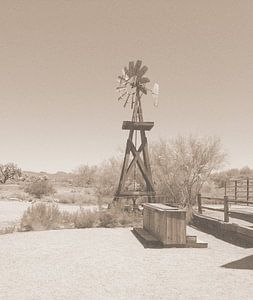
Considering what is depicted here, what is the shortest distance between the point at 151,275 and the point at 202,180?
16075mm

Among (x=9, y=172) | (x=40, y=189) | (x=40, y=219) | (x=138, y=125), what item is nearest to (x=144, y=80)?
(x=138, y=125)

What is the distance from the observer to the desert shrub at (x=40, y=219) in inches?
529

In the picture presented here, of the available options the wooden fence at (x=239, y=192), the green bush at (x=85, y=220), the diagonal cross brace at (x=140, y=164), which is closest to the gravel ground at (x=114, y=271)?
the green bush at (x=85, y=220)

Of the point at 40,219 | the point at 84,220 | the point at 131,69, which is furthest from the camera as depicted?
the point at 131,69

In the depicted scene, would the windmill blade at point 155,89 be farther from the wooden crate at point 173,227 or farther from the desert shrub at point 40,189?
the desert shrub at point 40,189

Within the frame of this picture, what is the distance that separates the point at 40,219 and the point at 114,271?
7219 mm

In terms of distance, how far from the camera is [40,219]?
45.8 feet

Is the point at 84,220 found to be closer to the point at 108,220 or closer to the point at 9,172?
the point at 108,220

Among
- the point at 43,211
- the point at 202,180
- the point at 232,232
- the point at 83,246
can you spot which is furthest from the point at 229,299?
the point at 202,180

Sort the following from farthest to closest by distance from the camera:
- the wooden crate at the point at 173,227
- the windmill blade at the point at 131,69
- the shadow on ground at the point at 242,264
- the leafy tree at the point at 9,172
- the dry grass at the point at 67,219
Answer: the leafy tree at the point at 9,172 → the windmill blade at the point at 131,69 → the dry grass at the point at 67,219 → the wooden crate at the point at 173,227 → the shadow on ground at the point at 242,264

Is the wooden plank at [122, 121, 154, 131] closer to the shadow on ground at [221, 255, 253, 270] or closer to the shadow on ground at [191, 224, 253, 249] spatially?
the shadow on ground at [191, 224, 253, 249]

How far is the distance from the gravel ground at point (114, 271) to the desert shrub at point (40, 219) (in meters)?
2.27

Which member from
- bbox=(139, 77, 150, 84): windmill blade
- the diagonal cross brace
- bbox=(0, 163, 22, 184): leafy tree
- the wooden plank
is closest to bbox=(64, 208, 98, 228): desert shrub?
the diagonal cross brace

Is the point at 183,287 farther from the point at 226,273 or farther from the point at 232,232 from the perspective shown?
the point at 232,232
